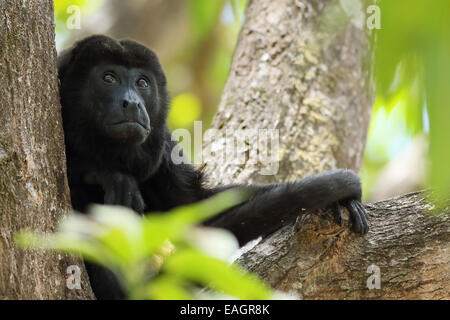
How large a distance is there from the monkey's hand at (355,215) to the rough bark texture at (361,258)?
0.15 feet

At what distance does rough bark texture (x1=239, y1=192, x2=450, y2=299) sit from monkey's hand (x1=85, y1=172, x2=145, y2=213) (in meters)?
0.88

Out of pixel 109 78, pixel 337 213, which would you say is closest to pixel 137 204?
pixel 109 78

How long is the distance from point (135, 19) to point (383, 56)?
841 centimetres

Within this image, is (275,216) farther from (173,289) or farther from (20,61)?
(173,289)

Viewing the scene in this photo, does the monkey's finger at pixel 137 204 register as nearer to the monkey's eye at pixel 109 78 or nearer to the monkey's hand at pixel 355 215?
the monkey's eye at pixel 109 78

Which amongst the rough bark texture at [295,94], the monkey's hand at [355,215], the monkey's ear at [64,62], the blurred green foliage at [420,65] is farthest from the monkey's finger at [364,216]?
the blurred green foliage at [420,65]

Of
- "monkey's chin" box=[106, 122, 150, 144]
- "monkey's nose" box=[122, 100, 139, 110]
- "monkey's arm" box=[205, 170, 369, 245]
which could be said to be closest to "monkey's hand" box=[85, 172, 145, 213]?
"monkey's chin" box=[106, 122, 150, 144]

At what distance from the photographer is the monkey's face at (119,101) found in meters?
3.50

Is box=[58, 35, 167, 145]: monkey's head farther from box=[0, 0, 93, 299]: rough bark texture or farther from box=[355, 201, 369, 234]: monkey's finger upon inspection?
box=[355, 201, 369, 234]: monkey's finger

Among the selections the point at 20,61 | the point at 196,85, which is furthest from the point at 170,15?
the point at 20,61

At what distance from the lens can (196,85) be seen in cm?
1060

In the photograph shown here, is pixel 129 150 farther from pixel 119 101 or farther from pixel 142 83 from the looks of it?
pixel 142 83

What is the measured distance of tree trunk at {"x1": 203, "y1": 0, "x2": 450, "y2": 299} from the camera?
9.20 feet
